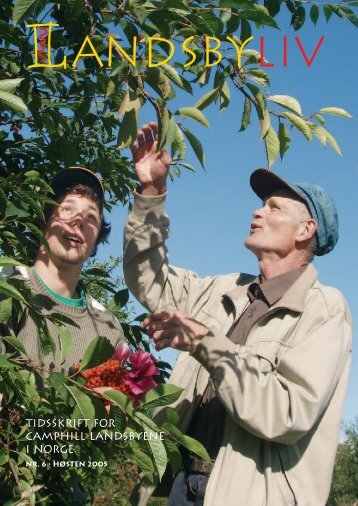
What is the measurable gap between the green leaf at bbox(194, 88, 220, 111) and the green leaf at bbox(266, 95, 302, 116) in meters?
0.15

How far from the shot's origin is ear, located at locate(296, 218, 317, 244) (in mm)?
2303

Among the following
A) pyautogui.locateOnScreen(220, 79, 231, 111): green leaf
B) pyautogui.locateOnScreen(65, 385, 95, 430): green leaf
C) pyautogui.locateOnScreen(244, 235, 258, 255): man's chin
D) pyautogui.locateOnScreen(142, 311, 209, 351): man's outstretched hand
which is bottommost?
pyautogui.locateOnScreen(65, 385, 95, 430): green leaf

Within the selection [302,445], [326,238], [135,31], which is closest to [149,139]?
[135,31]

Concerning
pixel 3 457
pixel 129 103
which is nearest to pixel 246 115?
pixel 129 103

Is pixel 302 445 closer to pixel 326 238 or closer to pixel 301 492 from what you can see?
pixel 301 492

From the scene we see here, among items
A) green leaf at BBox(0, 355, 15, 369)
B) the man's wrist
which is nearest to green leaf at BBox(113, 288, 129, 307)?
the man's wrist

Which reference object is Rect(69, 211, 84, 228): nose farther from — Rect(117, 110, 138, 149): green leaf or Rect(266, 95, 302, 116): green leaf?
Rect(266, 95, 302, 116): green leaf

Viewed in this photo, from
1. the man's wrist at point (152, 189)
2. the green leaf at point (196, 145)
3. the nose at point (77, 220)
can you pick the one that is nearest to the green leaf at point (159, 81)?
the green leaf at point (196, 145)

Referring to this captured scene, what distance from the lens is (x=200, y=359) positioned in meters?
1.82

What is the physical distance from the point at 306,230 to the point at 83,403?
4.03 feet

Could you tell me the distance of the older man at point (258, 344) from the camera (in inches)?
68.8

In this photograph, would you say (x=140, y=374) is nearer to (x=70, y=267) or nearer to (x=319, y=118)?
(x=70, y=267)

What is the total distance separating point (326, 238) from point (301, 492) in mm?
981

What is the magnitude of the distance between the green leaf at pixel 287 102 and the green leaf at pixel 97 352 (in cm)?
77
